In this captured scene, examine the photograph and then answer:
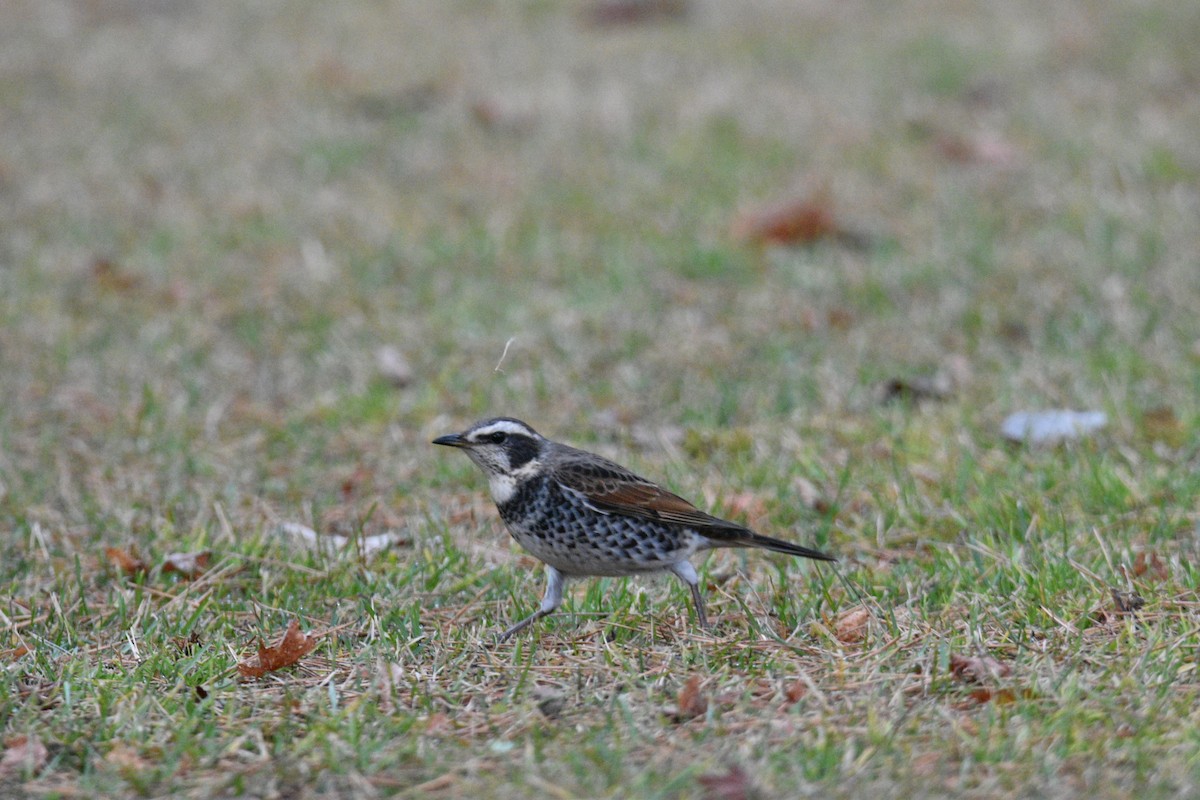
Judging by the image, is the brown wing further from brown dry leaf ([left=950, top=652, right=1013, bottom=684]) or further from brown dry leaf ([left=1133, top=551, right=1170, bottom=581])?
brown dry leaf ([left=1133, top=551, right=1170, bottom=581])

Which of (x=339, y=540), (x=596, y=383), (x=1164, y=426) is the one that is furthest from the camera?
(x=596, y=383)

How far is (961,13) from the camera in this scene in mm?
14164

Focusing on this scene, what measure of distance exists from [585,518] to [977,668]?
4.13ft

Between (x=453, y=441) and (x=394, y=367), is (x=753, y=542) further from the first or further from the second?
(x=394, y=367)

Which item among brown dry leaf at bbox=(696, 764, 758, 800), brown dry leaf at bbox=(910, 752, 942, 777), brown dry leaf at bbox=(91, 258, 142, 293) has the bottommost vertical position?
brown dry leaf at bbox=(910, 752, 942, 777)

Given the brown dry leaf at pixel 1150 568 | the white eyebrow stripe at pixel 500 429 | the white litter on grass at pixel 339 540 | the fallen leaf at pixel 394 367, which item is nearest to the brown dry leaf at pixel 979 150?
the fallen leaf at pixel 394 367

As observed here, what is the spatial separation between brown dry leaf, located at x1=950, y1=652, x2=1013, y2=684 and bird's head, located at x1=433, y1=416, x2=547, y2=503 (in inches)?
57.2

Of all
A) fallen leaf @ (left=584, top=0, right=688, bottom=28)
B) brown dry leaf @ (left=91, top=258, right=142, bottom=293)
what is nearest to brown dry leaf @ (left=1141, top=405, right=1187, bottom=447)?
brown dry leaf @ (left=91, top=258, right=142, bottom=293)

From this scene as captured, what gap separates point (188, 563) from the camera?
5344mm

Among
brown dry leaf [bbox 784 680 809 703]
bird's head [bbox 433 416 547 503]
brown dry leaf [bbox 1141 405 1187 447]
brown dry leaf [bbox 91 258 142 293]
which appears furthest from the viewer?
brown dry leaf [bbox 91 258 142 293]

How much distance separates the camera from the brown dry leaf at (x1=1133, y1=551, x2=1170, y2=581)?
4.89 m

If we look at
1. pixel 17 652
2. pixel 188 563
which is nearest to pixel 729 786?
pixel 17 652

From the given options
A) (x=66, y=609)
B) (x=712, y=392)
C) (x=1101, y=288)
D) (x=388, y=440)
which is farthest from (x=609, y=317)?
(x=66, y=609)

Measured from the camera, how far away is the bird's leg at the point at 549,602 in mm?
4609
